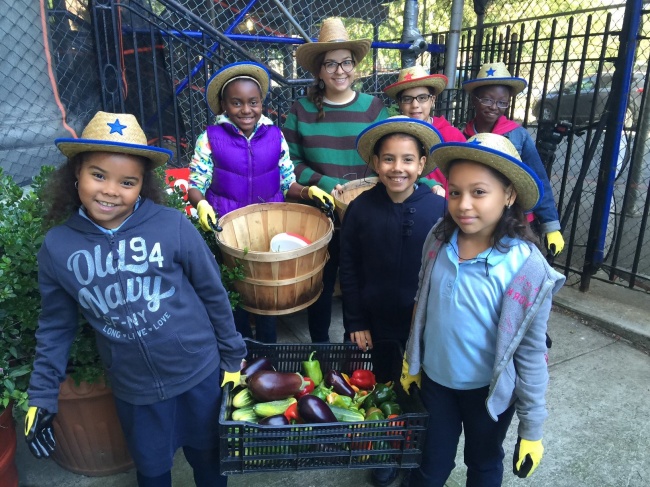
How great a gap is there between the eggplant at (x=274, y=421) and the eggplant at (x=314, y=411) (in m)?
0.08

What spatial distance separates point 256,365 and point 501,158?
1426mm

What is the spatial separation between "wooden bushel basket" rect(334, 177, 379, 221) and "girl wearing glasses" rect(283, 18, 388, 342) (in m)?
0.07

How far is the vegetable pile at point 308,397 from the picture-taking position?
2.07 meters

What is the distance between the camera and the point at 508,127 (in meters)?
3.08

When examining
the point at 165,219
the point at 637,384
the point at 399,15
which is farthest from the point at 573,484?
the point at 399,15

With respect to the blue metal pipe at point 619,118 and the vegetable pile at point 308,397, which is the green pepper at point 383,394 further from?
the blue metal pipe at point 619,118

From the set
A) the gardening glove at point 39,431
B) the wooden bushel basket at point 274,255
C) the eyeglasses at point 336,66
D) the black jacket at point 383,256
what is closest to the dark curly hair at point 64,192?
the gardening glove at point 39,431

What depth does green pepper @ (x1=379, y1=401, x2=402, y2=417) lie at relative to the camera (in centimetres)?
218

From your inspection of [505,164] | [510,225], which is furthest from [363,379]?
[505,164]

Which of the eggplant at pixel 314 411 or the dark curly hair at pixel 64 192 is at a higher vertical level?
the dark curly hair at pixel 64 192

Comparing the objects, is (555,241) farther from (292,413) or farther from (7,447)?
(7,447)

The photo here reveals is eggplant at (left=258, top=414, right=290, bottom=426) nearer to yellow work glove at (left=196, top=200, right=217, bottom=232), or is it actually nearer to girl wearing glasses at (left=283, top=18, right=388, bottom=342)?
yellow work glove at (left=196, top=200, right=217, bottom=232)

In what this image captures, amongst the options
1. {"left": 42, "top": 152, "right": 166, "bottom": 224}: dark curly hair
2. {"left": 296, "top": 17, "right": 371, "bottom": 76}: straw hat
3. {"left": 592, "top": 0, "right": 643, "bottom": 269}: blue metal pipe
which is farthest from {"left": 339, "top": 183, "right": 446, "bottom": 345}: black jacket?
{"left": 592, "top": 0, "right": 643, "bottom": 269}: blue metal pipe

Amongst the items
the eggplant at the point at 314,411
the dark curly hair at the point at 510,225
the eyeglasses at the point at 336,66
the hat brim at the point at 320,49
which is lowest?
the eggplant at the point at 314,411
